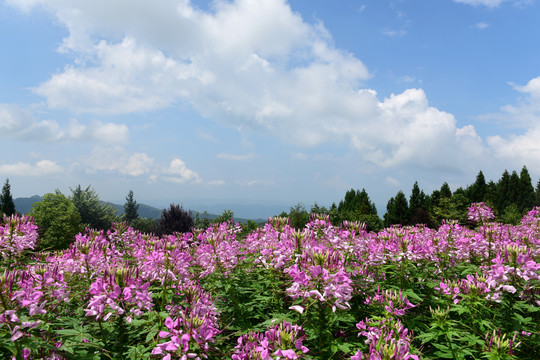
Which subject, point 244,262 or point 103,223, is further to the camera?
point 103,223

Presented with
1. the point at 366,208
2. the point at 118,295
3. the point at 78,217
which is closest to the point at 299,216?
the point at 366,208

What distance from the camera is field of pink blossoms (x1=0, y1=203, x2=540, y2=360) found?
267cm

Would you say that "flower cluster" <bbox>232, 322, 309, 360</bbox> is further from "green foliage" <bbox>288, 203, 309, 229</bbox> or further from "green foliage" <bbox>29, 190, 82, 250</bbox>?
"green foliage" <bbox>29, 190, 82, 250</bbox>

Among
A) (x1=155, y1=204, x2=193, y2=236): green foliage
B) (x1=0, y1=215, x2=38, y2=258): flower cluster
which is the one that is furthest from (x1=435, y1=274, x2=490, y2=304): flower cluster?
(x1=155, y1=204, x2=193, y2=236): green foliage

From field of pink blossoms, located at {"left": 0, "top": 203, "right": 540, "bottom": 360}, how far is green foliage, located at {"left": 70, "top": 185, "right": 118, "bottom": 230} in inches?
1768

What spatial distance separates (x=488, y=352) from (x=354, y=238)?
2.51 m

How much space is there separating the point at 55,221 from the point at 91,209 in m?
14.5

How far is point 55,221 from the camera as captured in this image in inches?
1280

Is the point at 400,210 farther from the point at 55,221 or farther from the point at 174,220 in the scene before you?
the point at 55,221

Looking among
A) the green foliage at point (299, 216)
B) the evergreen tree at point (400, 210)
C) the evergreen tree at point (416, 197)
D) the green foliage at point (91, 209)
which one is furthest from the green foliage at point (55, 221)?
the evergreen tree at point (416, 197)

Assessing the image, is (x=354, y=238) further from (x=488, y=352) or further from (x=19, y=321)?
(x=19, y=321)

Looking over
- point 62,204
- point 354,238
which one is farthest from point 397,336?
point 62,204

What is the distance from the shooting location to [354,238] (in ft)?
18.7

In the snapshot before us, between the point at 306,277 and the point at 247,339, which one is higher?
the point at 306,277
